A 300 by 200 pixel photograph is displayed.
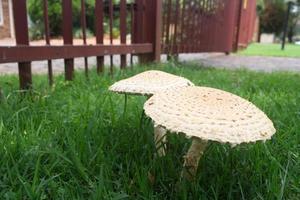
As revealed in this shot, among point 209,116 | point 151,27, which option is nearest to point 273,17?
point 151,27

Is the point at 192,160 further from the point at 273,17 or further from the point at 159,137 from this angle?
the point at 273,17

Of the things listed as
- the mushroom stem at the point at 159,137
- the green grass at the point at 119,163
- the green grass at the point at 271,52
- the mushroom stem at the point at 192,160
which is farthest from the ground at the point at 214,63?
the mushroom stem at the point at 192,160

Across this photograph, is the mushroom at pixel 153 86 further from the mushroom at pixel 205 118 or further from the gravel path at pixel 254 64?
the gravel path at pixel 254 64

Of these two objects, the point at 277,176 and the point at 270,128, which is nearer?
the point at 270,128

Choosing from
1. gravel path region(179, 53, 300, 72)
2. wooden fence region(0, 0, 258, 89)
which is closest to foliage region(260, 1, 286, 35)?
wooden fence region(0, 0, 258, 89)

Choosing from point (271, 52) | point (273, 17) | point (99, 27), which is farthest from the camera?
point (273, 17)

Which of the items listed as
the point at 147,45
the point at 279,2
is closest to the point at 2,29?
the point at 147,45

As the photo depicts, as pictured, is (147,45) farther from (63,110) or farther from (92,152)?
(92,152)
